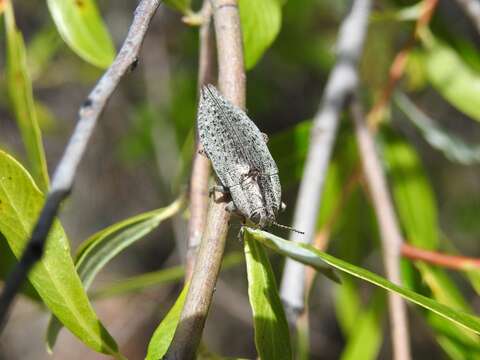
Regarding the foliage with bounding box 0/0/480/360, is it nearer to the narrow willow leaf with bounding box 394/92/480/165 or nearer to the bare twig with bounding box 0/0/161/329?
the narrow willow leaf with bounding box 394/92/480/165

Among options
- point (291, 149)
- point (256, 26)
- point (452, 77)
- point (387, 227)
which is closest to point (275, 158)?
point (291, 149)

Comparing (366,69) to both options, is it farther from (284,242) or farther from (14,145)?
(14,145)

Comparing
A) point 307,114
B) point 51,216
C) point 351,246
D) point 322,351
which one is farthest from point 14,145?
point 51,216

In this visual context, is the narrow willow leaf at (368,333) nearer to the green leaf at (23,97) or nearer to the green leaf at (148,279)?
the green leaf at (148,279)

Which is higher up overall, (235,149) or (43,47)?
(43,47)

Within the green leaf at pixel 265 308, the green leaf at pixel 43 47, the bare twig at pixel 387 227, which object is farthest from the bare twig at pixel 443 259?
the green leaf at pixel 43 47

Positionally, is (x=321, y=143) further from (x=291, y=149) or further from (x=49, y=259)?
(x=49, y=259)
